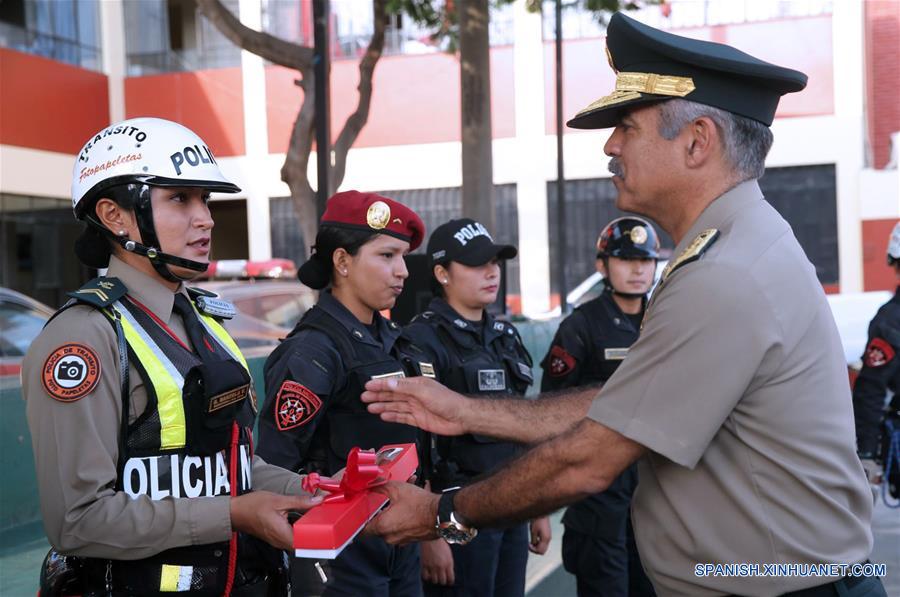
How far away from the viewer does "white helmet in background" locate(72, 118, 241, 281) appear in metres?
2.52

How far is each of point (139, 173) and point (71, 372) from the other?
1.95ft

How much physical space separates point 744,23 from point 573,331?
1844cm

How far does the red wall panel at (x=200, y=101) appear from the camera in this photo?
2284cm

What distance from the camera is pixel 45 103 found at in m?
18.6

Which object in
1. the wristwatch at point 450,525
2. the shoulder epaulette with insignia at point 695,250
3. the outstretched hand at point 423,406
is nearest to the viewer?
the shoulder epaulette with insignia at point 695,250

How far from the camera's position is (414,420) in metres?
2.92

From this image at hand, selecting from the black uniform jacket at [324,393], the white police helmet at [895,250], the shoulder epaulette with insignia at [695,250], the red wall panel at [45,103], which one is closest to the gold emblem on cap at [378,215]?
the black uniform jacket at [324,393]

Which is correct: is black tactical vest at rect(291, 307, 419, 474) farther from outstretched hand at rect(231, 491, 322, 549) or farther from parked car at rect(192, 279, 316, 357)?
parked car at rect(192, 279, 316, 357)

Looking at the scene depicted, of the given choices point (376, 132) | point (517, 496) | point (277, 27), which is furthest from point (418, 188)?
point (517, 496)

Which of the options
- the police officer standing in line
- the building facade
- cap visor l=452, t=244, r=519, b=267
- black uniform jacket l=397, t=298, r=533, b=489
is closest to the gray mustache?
black uniform jacket l=397, t=298, r=533, b=489

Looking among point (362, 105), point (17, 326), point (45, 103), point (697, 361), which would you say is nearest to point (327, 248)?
point (697, 361)

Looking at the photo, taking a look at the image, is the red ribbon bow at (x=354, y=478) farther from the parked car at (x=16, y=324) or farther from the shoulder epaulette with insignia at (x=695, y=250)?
the parked car at (x=16, y=324)

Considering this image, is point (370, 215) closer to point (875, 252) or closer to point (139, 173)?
point (139, 173)

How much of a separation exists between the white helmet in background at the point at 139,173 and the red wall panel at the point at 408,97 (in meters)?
20.1
